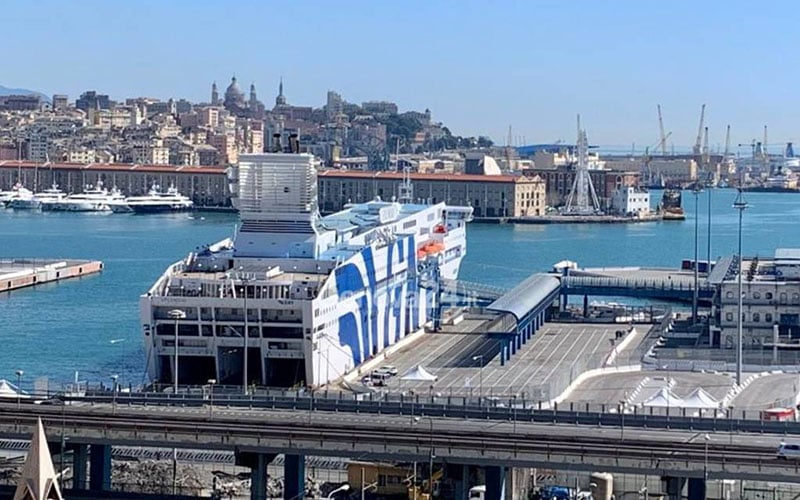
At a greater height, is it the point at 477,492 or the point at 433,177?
the point at 433,177

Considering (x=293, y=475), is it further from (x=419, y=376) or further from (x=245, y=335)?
(x=419, y=376)

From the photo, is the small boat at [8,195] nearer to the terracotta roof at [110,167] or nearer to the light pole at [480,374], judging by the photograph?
the terracotta roof at [110,167]

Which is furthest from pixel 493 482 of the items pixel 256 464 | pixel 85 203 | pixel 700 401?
pixel 85 203

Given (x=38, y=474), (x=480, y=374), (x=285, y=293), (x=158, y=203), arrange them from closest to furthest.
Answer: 1. (x=38, y=474)
2. (x=285, y=293)
3. (x=480, y=374)
4. (x=158, y=203)

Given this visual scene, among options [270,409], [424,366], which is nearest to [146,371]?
[424,366]

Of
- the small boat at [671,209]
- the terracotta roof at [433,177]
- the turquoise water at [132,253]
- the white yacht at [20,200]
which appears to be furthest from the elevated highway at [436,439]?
the white yacht at [20,200]

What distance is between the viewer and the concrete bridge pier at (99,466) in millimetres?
14234

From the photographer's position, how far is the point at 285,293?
2045cm

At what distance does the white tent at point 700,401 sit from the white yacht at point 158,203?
51.4 meters

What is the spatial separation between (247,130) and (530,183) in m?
41.3

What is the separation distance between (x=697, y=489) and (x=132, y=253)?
33769mm

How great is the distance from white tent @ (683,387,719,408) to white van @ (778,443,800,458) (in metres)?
5.02

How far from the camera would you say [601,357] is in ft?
75.8

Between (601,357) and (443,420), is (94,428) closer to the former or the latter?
(443,420)
